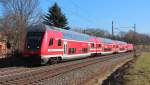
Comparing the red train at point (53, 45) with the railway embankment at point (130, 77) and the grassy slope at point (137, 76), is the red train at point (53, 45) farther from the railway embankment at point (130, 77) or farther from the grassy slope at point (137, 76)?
the grassy slope at point (137, 76)

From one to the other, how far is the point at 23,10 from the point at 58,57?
3132cm

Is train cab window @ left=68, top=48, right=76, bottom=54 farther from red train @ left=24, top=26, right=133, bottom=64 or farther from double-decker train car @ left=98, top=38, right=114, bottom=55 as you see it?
double-decker train car @ left=98, top=38, right=114, bottom=55

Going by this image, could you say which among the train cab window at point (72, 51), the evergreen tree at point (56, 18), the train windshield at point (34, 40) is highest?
the evergreen tree at point (56, 18)

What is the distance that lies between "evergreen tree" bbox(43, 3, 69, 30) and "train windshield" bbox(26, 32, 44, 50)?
39998mm

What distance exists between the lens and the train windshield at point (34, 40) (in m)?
29.2

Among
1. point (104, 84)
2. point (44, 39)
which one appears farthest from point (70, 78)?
point (44, 39)

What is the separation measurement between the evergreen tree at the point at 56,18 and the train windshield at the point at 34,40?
40.0 meters

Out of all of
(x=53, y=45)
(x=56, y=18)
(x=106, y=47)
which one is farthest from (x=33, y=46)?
(x=56, y=18)

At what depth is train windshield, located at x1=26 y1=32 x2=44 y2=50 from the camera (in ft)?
95.7

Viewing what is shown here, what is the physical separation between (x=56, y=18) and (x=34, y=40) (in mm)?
41868

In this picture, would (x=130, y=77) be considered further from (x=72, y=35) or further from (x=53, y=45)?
(x=72, y=35)

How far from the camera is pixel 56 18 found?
71.1 meters

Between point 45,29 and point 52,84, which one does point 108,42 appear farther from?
point 52,84

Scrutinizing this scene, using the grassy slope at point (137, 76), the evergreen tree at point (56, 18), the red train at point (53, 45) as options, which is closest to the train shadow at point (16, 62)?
the red train at point (53, 45)
